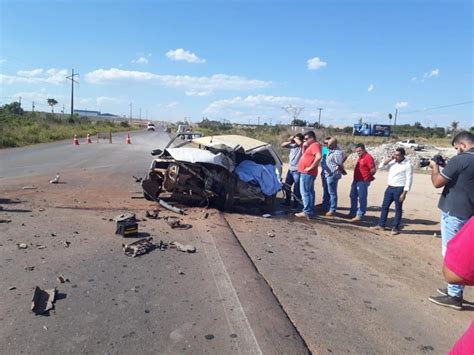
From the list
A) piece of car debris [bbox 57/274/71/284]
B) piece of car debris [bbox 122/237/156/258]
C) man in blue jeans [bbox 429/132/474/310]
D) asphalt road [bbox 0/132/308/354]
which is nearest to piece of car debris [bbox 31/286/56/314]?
asphalt road [bbox 0/132/308/354]

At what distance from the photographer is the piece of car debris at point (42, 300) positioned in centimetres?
374

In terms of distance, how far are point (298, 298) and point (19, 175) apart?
402 inches

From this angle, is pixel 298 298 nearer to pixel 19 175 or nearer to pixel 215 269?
pixel 215 269

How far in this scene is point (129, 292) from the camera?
169 inches

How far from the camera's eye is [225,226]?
745 centimetres

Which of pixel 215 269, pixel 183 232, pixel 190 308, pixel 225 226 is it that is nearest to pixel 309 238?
pixel 225 226

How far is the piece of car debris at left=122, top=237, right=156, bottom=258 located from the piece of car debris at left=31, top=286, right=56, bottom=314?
139 cm

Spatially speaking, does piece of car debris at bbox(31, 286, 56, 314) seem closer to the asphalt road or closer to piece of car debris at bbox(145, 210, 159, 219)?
the asphalt road

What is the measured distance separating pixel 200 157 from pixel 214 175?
1.47 feet

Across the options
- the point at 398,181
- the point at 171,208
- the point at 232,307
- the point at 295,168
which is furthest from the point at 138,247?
the point at 295,168

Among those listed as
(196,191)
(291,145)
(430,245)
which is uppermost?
(291,145)

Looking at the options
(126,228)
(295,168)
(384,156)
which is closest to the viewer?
(126,228)

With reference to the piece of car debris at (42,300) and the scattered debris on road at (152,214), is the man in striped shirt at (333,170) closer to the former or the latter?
the scattered debris on road at (152,214)

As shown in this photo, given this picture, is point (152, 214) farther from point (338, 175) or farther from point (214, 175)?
point (338, 175)
